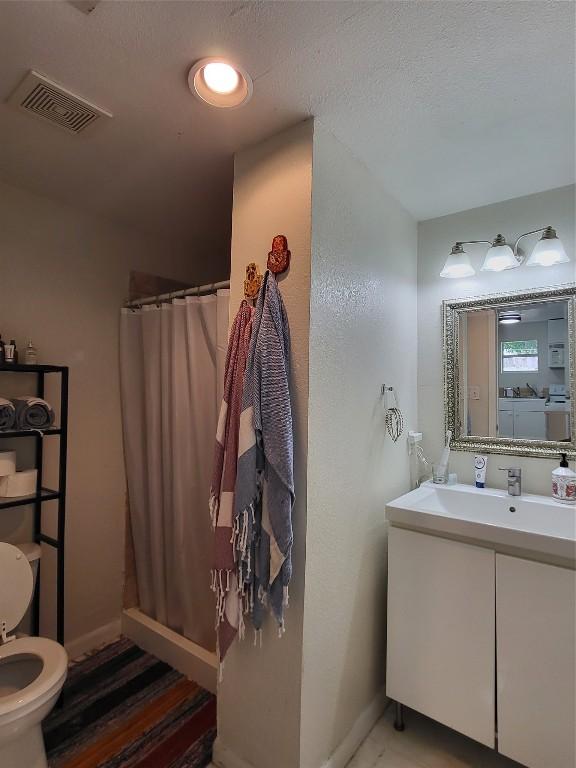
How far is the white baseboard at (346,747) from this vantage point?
4.65ft

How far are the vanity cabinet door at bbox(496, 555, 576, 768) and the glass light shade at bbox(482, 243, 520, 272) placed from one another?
1.23 metres

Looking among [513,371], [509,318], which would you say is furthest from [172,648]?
[509,318]

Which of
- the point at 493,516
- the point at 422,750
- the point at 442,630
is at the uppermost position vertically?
the point at 493,516

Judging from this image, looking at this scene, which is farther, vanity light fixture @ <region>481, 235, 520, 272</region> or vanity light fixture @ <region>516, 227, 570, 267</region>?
vanity light fixture @ <region>481, 235, 520, 272</region>

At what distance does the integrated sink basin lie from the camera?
1.32 m

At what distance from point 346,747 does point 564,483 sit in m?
1.33

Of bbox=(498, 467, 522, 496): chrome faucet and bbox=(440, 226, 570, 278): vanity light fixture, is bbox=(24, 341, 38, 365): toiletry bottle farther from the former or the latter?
bbox=(498, 467, 522, 496): chrome faucet

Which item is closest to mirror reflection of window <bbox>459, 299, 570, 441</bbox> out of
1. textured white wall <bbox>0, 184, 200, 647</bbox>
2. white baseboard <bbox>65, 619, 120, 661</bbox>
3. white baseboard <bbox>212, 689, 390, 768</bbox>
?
white baseboard <bbox>212, 689, 390, 768</bbox>

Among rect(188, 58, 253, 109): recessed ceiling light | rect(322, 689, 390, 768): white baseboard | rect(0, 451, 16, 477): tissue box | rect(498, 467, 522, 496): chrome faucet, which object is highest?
rect(188, 58, 253, 109): recessed ceiling light

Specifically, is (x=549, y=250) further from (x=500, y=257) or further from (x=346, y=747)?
(x=346, y=747)

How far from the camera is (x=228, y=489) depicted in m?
1.34

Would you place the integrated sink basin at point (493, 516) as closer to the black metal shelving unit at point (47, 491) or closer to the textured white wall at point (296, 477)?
the textured white wall at point (296, 477)

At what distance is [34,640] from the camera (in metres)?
1.57

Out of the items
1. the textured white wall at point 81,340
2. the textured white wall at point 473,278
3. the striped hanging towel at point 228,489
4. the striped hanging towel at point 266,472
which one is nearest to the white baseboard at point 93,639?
the textured white wall at point 81,340
